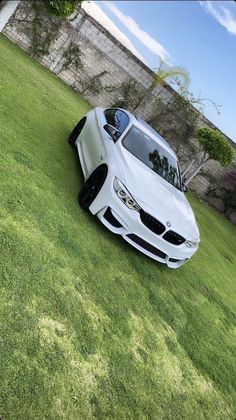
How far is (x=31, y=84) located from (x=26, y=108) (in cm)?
259

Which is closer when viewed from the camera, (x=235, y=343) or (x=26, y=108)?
(x=235, y=343)

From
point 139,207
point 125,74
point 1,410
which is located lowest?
point 1,410

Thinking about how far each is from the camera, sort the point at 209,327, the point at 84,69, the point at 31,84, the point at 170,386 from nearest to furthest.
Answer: the point at 170,386, the point at 209,327, the point at 31,84, the point at 84,69

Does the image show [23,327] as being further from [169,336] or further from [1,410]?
[169,336]

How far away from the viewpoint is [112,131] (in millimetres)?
6754

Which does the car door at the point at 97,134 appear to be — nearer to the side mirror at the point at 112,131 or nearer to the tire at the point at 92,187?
the side mirror at the point at 112,131

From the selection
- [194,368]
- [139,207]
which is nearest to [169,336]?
[194,368]

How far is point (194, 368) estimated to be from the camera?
4801 mm

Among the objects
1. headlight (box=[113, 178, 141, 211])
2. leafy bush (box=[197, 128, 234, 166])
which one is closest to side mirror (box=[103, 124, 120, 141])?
headlight (box=[113, 178, 141, 211])

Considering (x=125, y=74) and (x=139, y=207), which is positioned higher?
(x=125, y=74)

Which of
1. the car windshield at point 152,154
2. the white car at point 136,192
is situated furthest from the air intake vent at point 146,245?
the car windshield at point 152,154

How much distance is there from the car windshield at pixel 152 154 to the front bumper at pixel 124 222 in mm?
1238

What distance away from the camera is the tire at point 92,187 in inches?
232

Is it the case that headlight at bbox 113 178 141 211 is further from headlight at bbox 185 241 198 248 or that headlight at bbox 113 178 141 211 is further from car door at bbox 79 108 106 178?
headlight at bbox 185 241 198 248
